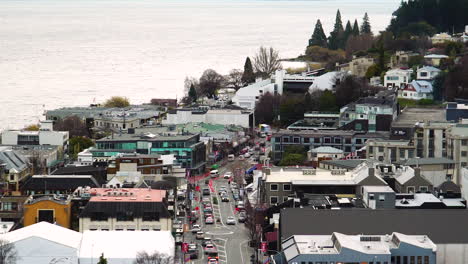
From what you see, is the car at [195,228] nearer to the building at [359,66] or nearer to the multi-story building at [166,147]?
the multi-story building at [166,147]

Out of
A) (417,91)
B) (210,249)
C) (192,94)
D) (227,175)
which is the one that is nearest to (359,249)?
(210,249)

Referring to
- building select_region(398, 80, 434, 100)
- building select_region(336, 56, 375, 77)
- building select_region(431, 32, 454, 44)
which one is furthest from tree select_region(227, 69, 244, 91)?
building select_region(398, 80, 434, 100)

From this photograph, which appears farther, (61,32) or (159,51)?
(61,32)

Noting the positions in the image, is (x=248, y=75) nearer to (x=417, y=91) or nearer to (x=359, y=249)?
(x=417, y=91)

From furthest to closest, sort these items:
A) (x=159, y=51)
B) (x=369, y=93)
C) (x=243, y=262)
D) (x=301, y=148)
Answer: (x=159, y=51) → (x=369, y=93) → (x=301, y=148) → (x=243, y=262)

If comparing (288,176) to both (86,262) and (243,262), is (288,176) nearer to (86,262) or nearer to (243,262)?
(243,262)

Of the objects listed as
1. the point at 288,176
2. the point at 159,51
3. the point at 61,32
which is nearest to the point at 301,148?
the point at 288,176

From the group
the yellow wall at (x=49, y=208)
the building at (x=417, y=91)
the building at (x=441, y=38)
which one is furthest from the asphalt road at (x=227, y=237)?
the building at (x=441, y=38)

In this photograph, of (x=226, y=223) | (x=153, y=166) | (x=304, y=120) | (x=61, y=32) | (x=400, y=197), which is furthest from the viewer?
(x=61, y=32)
